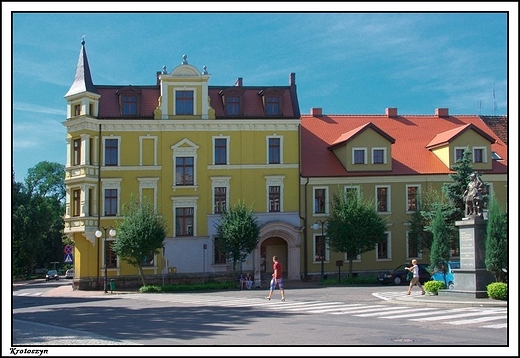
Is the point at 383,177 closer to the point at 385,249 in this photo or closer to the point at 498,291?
the point at 385,249

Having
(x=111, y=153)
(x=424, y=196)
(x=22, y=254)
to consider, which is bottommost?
(x=22, y=254)

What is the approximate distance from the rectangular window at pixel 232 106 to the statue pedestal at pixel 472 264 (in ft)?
74.7

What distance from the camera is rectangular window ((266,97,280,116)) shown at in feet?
149

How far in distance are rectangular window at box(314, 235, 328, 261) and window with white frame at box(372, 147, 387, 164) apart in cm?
663

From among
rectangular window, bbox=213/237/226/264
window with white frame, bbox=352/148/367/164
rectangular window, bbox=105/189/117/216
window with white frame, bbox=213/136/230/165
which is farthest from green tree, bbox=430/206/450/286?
rectangular window, bbox=105/189/117/216

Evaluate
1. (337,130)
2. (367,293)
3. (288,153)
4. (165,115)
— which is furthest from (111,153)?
(367,293)

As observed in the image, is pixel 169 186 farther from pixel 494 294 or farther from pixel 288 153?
pixel 494 294

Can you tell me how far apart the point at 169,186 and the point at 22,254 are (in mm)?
35403

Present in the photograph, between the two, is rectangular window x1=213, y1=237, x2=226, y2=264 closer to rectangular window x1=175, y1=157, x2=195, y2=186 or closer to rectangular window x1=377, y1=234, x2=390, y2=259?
rectangular window x1=175, y1=157, x2=195, y2=186

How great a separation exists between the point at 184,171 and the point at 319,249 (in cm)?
1050

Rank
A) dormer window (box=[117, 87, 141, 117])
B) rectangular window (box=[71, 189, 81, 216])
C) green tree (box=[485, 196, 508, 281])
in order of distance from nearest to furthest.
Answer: green tree (box=[485, 196, 508, 281])
rectangular window (box=[71, 189, 81, 216])
dormer window (box=[117, 87, 141, 117])

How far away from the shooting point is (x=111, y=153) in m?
44.1

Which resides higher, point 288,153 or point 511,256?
point 288,153

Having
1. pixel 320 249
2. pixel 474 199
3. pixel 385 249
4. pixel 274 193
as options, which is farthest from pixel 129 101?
pixel 474 199
